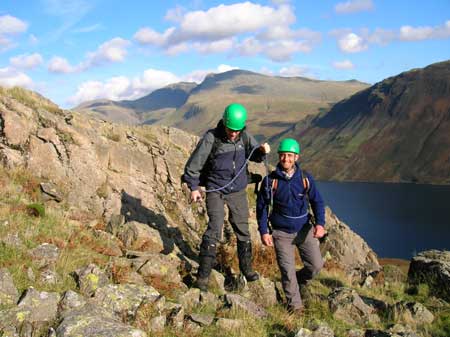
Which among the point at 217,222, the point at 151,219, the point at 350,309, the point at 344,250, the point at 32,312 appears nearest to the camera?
the point at 32,312

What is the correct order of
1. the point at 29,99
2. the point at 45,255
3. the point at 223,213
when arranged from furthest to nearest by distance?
the point at 29,99
the point at 223,213
the point at 45,255

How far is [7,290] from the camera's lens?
615 cm

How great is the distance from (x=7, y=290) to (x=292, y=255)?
5.09 m

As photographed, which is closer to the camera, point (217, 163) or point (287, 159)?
point (287, 159)

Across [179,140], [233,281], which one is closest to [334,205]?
[179,140]

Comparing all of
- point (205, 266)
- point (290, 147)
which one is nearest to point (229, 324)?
point (205, 266)

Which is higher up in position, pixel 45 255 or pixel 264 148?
pixel 264 148

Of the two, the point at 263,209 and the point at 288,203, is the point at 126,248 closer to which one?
the point at 263,209

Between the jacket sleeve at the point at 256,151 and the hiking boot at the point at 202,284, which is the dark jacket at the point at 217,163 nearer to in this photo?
the jacket sleeve at the point at 256,151

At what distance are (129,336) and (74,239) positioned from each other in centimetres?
398

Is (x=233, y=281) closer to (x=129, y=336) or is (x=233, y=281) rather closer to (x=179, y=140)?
(x=129, y=336)

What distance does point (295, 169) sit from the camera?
8461mm

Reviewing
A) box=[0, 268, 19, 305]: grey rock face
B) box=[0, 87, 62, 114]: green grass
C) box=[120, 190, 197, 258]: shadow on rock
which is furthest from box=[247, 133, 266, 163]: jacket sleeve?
box=[0, 87, 62, 114]: green grass

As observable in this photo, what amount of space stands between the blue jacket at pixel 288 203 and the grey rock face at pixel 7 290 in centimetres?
441
